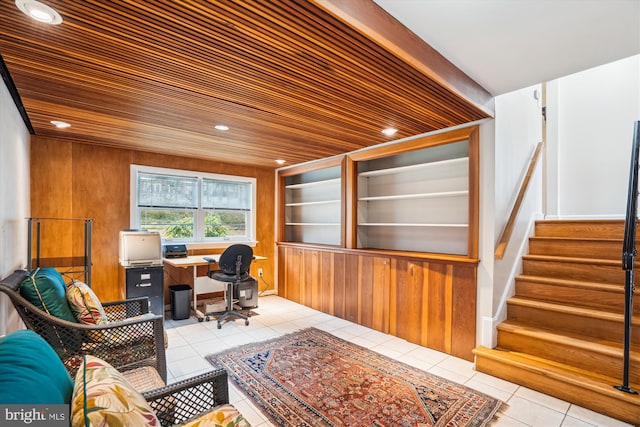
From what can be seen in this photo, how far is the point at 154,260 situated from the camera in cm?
381

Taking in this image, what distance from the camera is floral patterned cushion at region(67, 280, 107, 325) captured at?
1880mm

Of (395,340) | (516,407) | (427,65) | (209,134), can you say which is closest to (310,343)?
A: (395,340)

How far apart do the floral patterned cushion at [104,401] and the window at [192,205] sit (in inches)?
146

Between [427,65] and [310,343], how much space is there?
279 centimetres

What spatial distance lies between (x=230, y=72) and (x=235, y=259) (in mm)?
2479

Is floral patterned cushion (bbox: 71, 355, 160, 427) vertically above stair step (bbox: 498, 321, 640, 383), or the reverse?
floral patterned cushion (bbox: 71, 355, 160, 427)

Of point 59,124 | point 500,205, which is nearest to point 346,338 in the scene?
point 500,205

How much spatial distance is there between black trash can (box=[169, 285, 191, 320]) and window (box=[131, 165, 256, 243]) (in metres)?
0.83

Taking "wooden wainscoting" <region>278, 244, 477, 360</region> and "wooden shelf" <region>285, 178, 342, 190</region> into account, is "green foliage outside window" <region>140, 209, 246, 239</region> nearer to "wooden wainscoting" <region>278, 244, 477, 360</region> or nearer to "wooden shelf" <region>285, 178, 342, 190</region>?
"wooden shelf" <region>285, 178, 342, 190</region>

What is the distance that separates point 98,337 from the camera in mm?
1834

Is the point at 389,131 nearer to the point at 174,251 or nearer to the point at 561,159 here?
the point at 561,159

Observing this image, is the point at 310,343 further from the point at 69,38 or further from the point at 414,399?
the point at 69,38

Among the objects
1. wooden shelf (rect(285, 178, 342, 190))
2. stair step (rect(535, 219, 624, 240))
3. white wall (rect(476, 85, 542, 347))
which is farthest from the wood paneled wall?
stair step (rect(535, 219, 624, 240))

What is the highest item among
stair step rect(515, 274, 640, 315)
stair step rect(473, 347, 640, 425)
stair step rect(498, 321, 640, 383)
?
stair step rect(515, 274, 640, 315)
